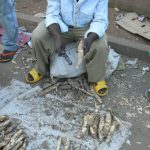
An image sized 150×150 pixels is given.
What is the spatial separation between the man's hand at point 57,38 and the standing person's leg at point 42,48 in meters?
0.16

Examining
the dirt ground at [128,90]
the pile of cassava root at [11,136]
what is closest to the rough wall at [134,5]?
the dirt ground at [128,90]

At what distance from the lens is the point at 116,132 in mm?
4152

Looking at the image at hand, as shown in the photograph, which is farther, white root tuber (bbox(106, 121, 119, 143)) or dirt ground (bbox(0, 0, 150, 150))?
dirt ground (bbox(0, 0, 150, 150))

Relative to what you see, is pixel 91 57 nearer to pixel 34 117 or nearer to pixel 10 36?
pixel 34 117

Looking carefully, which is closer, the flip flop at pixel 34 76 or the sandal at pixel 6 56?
the flip flop at pixel 34 76

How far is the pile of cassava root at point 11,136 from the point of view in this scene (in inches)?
151

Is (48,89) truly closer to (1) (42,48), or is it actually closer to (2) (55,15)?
(1) (42,48)

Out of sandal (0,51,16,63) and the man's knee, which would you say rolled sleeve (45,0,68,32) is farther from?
sandal (0,51,16,63)

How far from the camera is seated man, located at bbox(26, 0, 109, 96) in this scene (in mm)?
4406

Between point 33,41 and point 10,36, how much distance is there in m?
0.68

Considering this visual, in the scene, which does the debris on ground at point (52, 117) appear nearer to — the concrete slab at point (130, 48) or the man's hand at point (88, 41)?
the man's hand at point (88, 41)

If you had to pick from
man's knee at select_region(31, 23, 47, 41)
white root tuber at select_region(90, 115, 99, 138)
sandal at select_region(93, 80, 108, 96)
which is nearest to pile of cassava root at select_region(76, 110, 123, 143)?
white root tuber at select_region(90, 115, 99, 138)

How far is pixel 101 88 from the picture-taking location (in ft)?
15.3

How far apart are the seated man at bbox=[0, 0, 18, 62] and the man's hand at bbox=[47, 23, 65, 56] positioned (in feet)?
2.54
